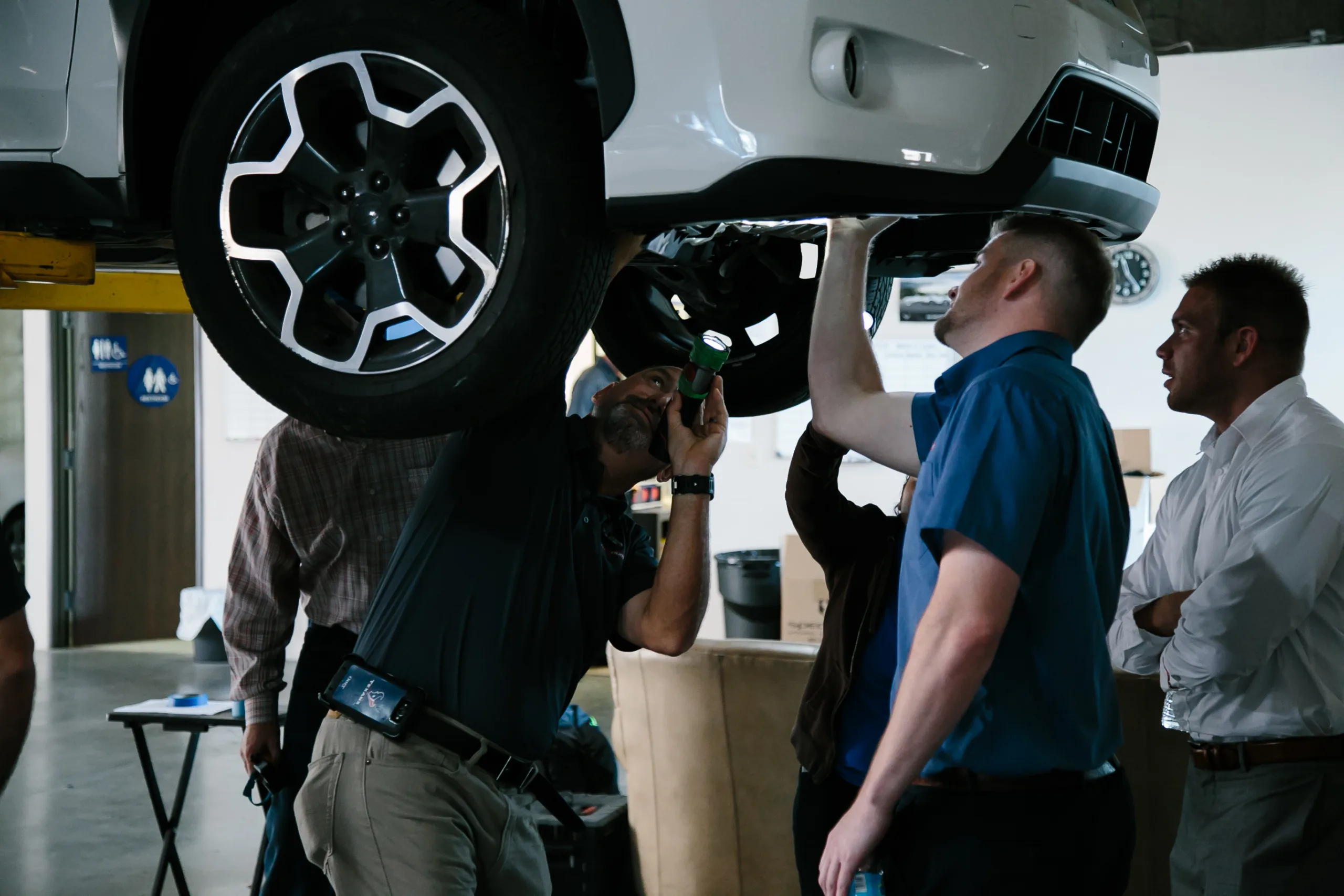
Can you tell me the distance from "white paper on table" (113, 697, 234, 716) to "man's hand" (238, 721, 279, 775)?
1.34ft

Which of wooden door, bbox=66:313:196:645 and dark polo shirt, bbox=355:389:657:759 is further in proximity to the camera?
wooden door, bbox=66:313:196:645

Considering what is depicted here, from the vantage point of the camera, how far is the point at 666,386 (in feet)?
6.97

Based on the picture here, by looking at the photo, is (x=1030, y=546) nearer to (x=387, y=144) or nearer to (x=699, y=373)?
(x=699, y=373)

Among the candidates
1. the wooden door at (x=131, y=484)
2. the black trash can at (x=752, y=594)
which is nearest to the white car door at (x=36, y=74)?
the black trash can at (x=752, y=594)

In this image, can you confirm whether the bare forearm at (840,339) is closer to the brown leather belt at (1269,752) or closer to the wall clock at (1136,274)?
the brown leather belt at (1269,752)

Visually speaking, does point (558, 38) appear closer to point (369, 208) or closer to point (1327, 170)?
point (369, 208)

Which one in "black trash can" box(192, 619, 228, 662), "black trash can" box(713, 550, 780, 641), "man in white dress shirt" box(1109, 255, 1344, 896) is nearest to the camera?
"man in white dress shirt" box(1109, 255, 1344, 896)

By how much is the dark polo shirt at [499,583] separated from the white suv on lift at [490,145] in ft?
1.36

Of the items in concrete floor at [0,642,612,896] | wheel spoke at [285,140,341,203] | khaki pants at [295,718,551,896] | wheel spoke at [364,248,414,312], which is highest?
wheel spoke at [285,140,341,203]

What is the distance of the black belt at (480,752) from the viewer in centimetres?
191

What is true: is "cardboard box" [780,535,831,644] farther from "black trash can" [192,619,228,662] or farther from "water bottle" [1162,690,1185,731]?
"black trash can" [192,619,228,662]

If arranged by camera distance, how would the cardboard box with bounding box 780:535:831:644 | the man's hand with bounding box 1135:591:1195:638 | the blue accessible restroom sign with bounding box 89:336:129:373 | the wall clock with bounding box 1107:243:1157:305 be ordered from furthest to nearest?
the blue accessible restroom sign with bounding box 89:336:129:373
the wall clock with bounding box 1107:243:1157:305
the cardboard box with bounding box 780:535:831:644
the man's hand with bounding box 1135:591:1195:638

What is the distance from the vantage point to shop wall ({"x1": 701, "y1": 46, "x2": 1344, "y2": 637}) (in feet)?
22.5

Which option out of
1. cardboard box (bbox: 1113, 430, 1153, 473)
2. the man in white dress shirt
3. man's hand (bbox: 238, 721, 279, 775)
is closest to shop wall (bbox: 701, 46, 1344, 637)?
cardboard box (bbox: 1113, 430, 1153, 473)
